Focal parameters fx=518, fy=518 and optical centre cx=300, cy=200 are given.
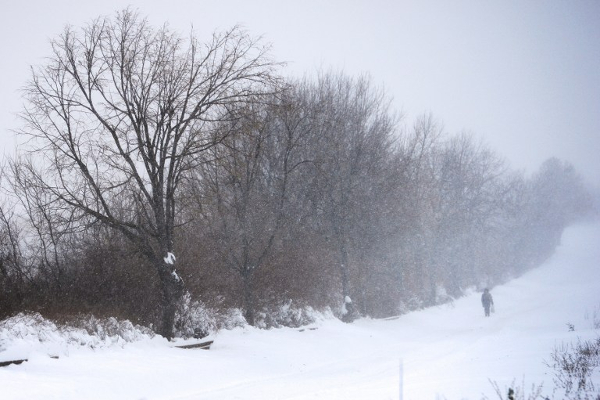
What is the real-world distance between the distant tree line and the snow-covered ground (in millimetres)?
1804

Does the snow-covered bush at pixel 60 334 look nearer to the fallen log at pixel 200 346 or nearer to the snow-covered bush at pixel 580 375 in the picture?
the fallen log at pixel 200 346

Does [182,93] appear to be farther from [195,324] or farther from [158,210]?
[195,324]

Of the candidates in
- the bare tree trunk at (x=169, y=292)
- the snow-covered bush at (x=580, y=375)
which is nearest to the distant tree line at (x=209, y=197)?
the bare tree trunk at (x=169, y=292)

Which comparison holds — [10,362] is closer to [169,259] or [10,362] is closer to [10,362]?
[10,362]

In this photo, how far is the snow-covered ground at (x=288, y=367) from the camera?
8.80 m

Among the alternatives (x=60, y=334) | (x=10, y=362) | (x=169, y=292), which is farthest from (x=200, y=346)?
(x=10, y=362)

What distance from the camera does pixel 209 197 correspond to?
52.3 ft

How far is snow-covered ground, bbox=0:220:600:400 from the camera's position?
880cm

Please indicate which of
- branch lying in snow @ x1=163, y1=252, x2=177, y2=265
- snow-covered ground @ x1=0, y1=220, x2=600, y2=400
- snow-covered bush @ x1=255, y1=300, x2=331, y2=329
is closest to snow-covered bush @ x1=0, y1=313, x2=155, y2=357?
snow-covered ground @ x1=0, y1=220, x2=600, y2=400

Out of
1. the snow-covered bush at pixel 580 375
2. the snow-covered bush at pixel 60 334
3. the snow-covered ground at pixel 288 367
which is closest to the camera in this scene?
the snow-covered bush at pixel 580 375

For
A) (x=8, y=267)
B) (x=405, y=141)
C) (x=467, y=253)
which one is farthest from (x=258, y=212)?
(x=467, y=253)

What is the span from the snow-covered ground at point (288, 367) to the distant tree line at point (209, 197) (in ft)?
5.92

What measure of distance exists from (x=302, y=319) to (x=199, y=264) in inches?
219

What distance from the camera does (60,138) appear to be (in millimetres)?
13273
